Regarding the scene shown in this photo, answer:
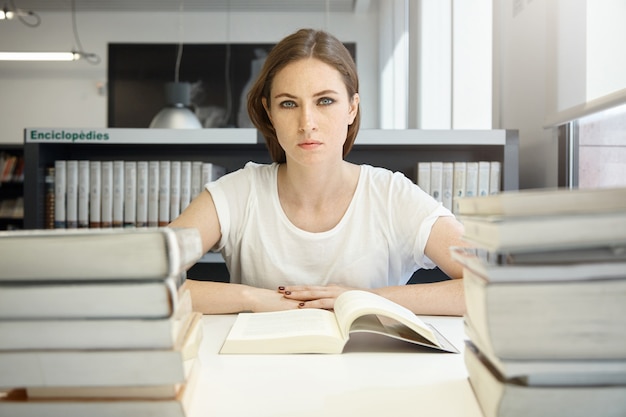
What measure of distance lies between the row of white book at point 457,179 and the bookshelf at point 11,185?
4541 millimetres

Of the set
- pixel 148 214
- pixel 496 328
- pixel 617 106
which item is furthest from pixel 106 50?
pixel 496 328

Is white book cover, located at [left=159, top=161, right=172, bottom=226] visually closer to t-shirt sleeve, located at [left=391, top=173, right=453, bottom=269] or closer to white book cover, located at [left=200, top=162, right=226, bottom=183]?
white book cover, located at [left=200, top=162, right=226, bottom=183]

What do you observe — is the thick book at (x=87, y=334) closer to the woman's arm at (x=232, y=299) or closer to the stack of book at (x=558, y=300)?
the stack of book at (x=558, y=300)

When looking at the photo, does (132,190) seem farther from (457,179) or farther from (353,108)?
(457,179)

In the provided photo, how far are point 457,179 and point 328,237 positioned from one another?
0.95 metres

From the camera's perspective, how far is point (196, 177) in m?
2.38

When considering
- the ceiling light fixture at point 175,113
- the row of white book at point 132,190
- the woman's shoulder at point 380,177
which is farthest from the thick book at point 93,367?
the ceiling light fixture at point 175,113

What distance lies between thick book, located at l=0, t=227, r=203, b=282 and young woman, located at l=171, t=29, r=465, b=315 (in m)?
0.93

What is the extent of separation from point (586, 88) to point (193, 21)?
18.2 ft

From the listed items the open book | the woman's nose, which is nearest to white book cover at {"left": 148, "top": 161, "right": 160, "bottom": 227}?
the woman's nose

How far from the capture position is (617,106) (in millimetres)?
1584

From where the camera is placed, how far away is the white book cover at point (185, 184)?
2.38 m

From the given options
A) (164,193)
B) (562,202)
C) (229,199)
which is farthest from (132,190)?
(562,202)

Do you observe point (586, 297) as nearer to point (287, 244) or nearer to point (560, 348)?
point (560, 348)
